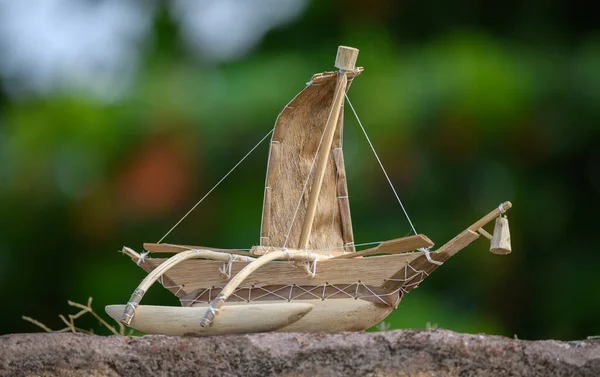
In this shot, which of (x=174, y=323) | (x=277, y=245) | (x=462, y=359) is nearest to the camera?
(x=462, y=359)

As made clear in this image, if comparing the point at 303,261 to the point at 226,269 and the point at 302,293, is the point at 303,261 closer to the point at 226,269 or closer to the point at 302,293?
the point at 302,293

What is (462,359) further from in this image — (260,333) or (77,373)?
(77,373)

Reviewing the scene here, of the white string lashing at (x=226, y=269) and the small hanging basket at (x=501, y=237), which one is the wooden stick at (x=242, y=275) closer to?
the white string lashing at (x=226, y=269)

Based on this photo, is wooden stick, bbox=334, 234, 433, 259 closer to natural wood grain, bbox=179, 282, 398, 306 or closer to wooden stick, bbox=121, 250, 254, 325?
natural wood grain, bbox=179, 282, 398, 306

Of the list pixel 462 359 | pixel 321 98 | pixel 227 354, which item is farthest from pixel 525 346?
pixel 321 98

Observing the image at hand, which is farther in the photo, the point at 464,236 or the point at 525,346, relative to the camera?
the point at 464,236

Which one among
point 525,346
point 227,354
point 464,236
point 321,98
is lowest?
point 227,354

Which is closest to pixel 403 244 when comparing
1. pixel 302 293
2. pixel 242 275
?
pixel 302 293
